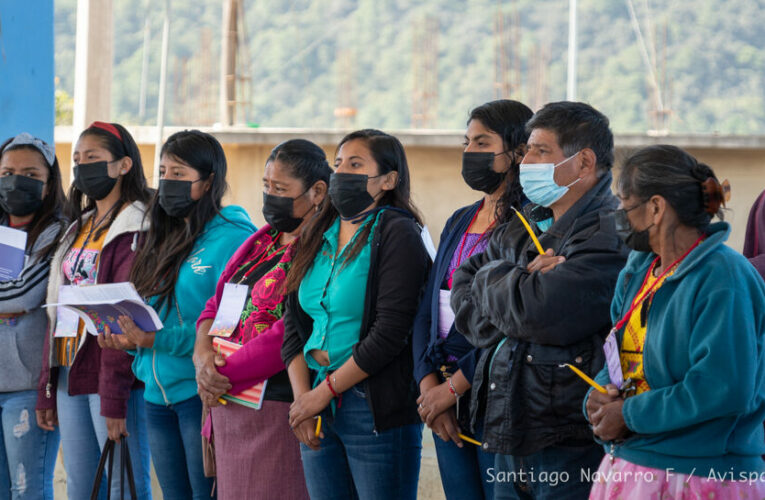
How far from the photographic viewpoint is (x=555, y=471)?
246cm

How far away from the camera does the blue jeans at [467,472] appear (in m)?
2.83

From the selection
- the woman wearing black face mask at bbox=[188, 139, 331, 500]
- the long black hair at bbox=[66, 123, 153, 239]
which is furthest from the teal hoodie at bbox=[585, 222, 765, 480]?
the long black hair at bbox=[66, 123, 153, 239]

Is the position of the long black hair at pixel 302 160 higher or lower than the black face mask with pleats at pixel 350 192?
higher

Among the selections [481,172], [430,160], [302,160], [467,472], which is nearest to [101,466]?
[302,160]

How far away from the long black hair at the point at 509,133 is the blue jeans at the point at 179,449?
160 cm

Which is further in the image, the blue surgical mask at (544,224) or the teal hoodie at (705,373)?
the blue surgical mask at (544,224)

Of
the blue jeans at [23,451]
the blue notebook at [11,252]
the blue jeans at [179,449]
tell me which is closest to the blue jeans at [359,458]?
the blue jeans at [179,449]

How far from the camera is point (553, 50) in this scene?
1966 cm

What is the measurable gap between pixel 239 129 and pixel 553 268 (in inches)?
369

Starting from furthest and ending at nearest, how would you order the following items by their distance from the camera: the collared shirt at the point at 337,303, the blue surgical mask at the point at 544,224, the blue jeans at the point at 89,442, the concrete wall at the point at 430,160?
the concrete wall at the point at 430,160, the blue jeans at the point at 89,442, the collared shirt at the point at 337,303, the blue surgical mask at the point at 544,224

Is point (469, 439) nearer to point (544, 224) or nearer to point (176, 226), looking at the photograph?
point (544, 224)

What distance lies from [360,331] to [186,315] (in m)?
1.00

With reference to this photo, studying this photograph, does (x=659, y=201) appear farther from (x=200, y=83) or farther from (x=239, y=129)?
(x=200, y=83)
